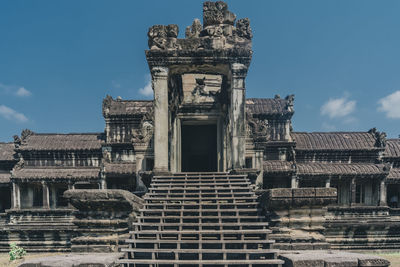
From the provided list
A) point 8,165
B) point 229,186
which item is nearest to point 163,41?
point 229,186

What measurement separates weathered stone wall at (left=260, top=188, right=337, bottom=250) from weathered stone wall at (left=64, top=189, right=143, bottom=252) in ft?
11.3

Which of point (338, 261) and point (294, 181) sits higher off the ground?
point (338, 261)

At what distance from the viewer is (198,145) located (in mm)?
13812

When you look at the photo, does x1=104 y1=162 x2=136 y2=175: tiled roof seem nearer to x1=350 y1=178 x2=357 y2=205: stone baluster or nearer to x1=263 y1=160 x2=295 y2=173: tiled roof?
x1=263 y1=160 x2=295 y2=173: tiled roof

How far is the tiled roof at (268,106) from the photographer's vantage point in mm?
16623

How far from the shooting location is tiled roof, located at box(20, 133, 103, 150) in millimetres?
16203

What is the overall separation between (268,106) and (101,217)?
14145mm

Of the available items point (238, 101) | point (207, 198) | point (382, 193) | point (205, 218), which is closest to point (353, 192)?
point (382, 193)

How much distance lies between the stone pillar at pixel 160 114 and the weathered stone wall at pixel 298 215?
4089 mm

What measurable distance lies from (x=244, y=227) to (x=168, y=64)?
6.00 meters

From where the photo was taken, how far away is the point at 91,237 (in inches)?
230

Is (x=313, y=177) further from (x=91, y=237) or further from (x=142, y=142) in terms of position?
(x=91, y=237)

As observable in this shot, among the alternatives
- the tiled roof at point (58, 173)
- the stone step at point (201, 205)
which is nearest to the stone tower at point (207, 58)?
the stone step at point (201, 205)

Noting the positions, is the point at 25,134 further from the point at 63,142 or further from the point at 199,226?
the point at 199,226
